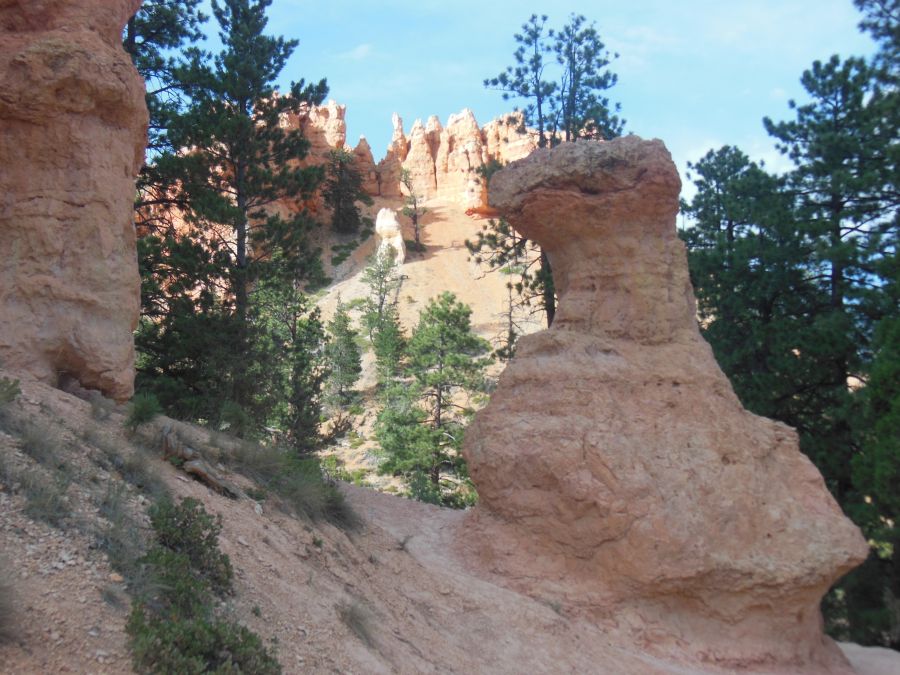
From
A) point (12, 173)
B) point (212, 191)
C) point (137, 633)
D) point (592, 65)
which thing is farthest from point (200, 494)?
point (592, 65)

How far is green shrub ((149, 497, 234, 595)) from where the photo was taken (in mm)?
5045

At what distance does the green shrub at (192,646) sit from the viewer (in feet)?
12.1

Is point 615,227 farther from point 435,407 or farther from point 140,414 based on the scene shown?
point 435,407

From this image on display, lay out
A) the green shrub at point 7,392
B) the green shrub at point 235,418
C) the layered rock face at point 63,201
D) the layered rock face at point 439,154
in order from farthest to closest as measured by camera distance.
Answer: the layered rock face at point 439,154 → the green shrub at point 235,418 → the layered rock face at point 63,201 → the green shrub at point 7,392

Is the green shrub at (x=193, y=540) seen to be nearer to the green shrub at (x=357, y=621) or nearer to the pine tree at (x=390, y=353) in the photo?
the green shrub at (x=357, y=621)

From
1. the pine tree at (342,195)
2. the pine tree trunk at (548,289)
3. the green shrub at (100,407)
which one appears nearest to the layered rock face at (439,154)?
the pine tree at (342,195)

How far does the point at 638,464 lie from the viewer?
9.41 m

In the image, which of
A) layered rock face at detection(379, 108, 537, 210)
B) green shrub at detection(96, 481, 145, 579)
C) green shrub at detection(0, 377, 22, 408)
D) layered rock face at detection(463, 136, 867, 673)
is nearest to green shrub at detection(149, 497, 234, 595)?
green shrub at detection(96, 481, 145, 579)

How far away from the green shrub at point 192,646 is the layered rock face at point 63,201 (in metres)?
4.05

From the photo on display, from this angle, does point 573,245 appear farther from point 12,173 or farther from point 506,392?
point 12,173

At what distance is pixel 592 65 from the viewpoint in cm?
1955

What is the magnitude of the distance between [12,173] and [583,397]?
7099 millimetres

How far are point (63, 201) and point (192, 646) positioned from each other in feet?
17.4

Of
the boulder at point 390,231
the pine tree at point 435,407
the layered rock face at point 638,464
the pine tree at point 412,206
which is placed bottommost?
the pine tree at point 435,407
